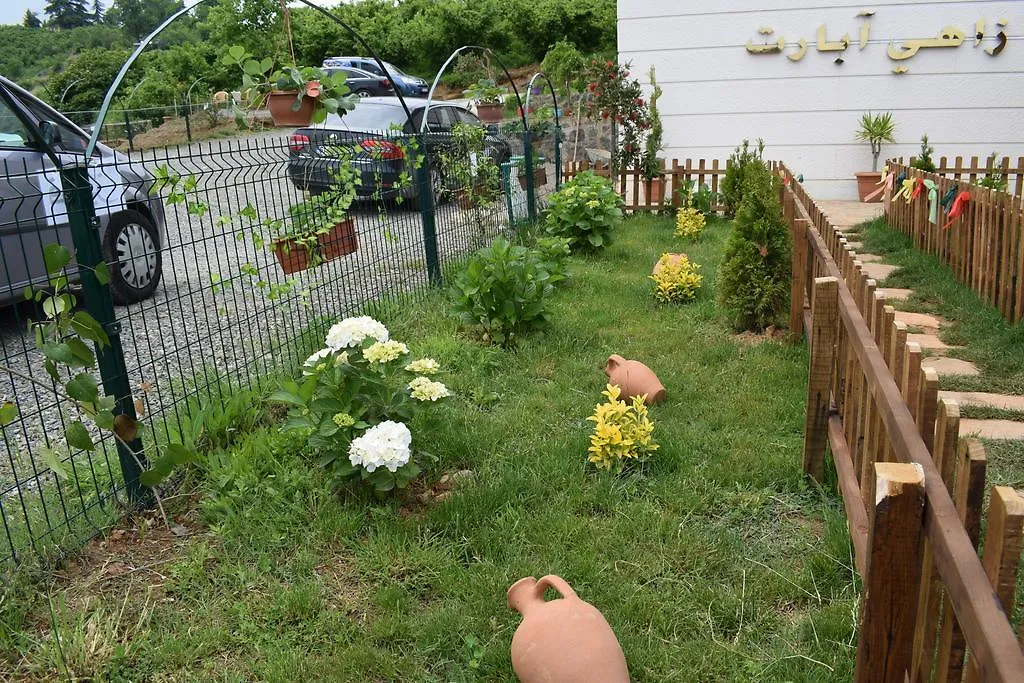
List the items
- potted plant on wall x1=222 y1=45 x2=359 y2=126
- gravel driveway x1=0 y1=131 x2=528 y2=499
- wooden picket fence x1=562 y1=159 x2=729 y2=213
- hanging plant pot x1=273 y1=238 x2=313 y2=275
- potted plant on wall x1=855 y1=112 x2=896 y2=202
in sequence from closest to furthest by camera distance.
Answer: gravel driveway x1=0 y1=131 x2=528 y2=499 → potted plant on wall x1=222 y1=45 x2=359 y2=126 → hanging plant pot x1=273 y1=238 x2=313 y2=275 → wooden picket fence x1=562 y1=159 x2=729 y2=213 → potted plant on wall x1=855 y1=112 x2=896 y2=202

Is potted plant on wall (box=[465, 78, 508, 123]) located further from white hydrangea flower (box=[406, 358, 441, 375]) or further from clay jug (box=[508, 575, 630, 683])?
clay jug (box=[508, 575, 630, 683])

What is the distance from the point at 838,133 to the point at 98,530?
11622 mm

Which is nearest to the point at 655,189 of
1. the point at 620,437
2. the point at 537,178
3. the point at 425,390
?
the point at 537,178

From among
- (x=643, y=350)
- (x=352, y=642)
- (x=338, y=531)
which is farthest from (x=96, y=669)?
(x=643, y=350)

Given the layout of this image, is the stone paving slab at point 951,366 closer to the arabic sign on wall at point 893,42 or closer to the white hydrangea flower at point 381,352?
the white hydrangea flower at point 381,352

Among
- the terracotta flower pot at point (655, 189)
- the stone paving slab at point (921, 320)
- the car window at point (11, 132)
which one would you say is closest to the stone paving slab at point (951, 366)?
the stone paving slab at point (921, 320)

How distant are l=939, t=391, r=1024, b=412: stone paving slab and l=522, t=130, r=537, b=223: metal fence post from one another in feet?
18.9

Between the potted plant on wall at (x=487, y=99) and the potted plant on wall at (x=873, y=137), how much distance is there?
5.39 m

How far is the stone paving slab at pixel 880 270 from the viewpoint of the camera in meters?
6.99

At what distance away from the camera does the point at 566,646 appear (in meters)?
2.17

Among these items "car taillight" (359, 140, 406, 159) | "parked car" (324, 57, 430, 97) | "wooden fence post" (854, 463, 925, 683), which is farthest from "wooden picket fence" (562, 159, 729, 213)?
"parked car" (324, 57, 430, 97)

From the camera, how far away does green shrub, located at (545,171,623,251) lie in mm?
7996

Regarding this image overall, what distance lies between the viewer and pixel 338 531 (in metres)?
3.10

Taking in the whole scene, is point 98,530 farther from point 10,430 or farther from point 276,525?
point 10,430
